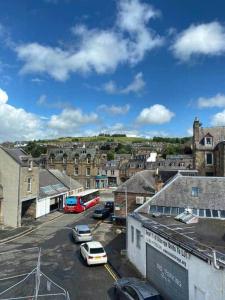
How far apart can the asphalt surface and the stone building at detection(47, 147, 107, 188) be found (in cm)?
4399

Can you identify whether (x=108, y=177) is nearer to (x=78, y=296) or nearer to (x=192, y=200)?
(x=192, y=200)

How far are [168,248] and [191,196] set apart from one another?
952 cm

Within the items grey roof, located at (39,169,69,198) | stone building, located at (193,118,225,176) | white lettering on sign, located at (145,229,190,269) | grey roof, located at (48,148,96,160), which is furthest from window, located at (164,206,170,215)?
grey roof, located at (48,148,96,160)

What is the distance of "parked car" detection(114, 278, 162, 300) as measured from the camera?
15.3 metres

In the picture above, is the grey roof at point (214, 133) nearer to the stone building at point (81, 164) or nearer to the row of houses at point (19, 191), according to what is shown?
the row of houses at point (19, 191)

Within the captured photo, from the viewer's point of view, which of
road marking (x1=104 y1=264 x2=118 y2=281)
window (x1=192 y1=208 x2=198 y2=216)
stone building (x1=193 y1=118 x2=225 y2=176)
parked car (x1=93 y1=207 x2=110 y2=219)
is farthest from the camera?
parked car (x1=93 y1=207 x2=110 y2=219)

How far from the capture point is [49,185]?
166ft

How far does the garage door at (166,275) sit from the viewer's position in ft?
53.7

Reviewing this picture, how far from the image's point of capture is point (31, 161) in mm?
40562

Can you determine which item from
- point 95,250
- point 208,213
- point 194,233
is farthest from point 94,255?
point 208,213

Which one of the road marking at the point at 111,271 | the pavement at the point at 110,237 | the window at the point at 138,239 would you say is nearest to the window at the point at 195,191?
the window at the point at 138,239

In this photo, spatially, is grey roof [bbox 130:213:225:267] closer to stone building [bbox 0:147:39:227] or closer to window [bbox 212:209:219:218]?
window [bbox 212:209:219:218]

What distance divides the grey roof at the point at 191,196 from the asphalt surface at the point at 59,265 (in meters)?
7.65

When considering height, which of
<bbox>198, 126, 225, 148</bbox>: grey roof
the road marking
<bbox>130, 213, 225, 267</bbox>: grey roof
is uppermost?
<bbox>198, 126, 225, 148</bbox>: grey roof
